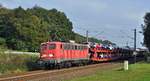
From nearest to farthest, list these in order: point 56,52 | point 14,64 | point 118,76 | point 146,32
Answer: point 118,76, point 14,64, point 56,52, point 146,32

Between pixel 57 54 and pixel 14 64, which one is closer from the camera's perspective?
pixel 14 64

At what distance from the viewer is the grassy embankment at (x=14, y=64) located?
44.5 m

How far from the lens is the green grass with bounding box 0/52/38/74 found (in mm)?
44506

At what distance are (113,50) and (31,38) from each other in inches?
1000

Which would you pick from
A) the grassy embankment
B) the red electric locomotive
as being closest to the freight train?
the red electric locomotive

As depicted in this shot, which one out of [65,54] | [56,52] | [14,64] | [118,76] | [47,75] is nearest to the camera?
[118,76]

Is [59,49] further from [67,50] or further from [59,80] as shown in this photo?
[59,80]

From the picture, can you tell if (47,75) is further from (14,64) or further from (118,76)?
(14,64)

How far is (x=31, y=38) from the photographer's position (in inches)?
4075

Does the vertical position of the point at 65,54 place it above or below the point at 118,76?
above

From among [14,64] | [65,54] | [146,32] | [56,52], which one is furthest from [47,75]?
[146,32]

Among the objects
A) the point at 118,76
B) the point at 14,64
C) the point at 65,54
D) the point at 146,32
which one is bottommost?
the point at 118,76

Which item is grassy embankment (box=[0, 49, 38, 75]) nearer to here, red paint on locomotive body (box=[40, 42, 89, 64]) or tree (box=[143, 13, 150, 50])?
red paint on locomotive body (box=[40, 42, 89, 64])

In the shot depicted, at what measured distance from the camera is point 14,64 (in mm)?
47438
